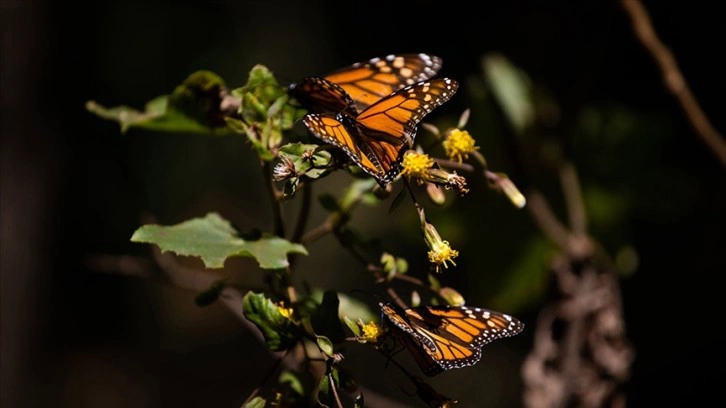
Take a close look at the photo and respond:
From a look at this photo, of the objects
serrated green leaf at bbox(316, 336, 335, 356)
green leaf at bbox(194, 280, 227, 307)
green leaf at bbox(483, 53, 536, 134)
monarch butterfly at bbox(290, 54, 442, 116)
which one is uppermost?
monarch butterfly at bbox(290, 54, 442, 116)

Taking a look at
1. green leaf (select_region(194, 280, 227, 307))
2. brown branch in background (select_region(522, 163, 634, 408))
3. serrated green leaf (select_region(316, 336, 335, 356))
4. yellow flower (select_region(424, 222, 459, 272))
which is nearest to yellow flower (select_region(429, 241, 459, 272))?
yellow flower (select_region(424, 222, 459, 272))

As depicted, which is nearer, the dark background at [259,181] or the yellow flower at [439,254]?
the yellow flower at [439,254]

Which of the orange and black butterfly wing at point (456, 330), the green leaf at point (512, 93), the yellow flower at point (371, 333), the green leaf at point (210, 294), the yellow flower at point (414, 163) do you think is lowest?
the green leaf at point (512, 93)

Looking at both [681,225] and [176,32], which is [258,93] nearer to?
[681,225]

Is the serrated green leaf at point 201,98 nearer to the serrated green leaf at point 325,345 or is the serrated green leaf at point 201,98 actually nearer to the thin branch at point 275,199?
the thin branch at point 275,199

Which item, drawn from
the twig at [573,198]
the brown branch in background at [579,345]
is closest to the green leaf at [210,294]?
the brown branch in background at [579,345]

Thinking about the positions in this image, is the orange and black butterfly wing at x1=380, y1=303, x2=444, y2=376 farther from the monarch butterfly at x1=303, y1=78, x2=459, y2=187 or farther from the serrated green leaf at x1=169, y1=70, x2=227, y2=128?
the serrated green leaf at x1=169, y1=70, x2=227, y2=128
